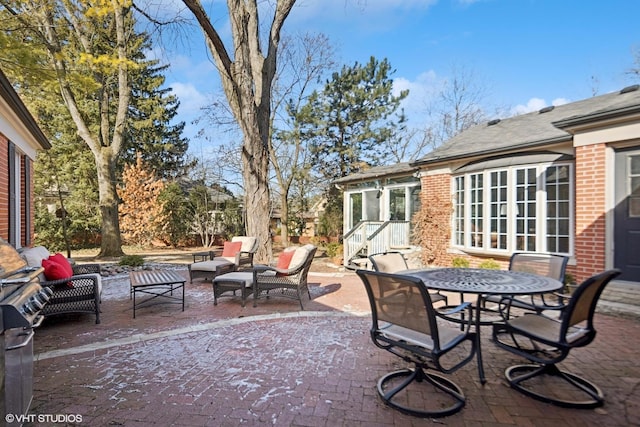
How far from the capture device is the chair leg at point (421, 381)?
2.66 meters

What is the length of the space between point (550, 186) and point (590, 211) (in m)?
1.20

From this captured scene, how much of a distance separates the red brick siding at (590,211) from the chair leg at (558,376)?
3799mm

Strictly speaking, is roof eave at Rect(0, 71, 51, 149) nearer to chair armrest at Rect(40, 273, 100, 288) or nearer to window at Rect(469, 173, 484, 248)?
chair armrest at Rect(40, 273, 100, 288)

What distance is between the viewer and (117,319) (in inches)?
207

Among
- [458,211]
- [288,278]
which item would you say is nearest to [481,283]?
[288,278]

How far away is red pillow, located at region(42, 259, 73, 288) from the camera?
4.88 m

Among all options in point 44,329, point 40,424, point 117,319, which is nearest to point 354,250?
point 117,319

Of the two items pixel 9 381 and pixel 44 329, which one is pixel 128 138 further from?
pixel 9 381

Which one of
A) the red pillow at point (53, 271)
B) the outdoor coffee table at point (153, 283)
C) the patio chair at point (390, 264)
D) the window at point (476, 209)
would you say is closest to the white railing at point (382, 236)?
the window at point (476, 209)

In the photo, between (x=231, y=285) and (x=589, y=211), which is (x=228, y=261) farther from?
(x=589, y=211)

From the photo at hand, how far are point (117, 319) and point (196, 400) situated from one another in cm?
319

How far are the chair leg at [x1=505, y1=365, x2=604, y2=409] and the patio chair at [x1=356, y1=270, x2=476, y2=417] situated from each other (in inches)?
23.4

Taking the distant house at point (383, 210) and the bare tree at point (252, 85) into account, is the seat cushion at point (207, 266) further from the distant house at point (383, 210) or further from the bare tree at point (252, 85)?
the distant house at point (383, 210)

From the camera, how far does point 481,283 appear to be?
11.2ft
